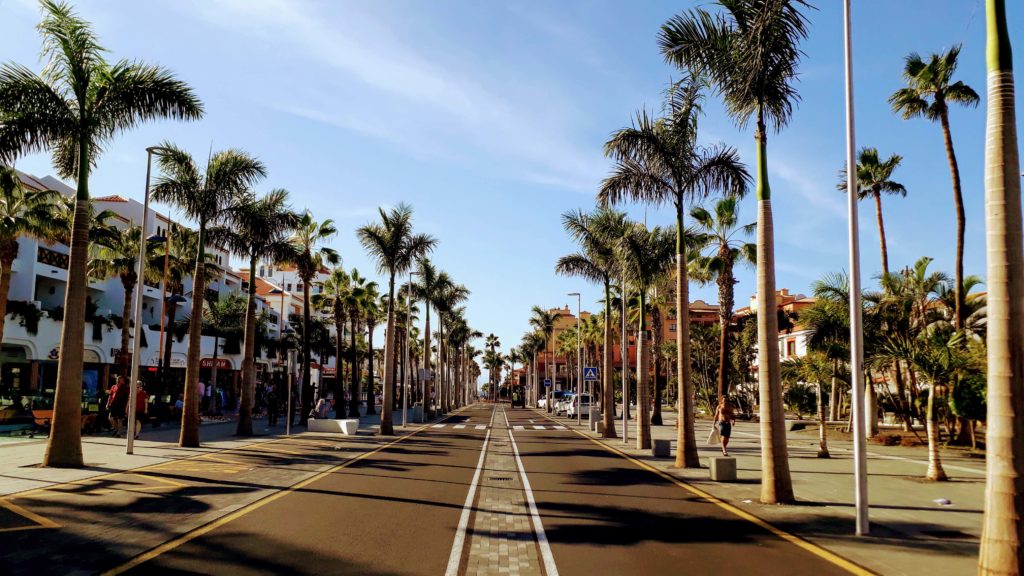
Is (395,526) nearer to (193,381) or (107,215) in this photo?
(193,381)

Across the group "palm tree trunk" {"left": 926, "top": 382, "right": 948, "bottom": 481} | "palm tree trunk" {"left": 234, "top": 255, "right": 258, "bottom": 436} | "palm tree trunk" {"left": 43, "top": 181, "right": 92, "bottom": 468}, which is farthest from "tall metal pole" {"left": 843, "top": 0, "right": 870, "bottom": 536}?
"palm tree trunk" {"left": 234, "top": 255, "right": 258, "bottom": 436}

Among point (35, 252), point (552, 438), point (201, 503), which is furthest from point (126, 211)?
point (201, 503)

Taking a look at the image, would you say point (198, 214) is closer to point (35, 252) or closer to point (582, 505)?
point (582, 505)

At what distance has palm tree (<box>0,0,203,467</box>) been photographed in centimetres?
1538

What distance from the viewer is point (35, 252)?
1460 inches

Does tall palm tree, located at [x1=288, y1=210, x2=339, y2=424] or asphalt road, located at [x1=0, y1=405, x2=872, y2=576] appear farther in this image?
tall palm tree, located at [x1=288, y1=210, x2=339, y2=424]

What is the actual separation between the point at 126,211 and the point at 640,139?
47.7 metres

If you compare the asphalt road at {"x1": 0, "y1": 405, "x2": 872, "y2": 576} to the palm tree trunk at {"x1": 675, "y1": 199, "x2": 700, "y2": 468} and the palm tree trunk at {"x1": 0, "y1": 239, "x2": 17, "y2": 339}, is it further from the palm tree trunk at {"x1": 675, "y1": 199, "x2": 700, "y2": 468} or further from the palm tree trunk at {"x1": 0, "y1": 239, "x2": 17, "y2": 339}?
the palm tree trunk at {"x1": 0, "y1": 239, "x2": 17, "y2": 339}

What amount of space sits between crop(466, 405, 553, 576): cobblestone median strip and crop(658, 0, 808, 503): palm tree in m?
4.60

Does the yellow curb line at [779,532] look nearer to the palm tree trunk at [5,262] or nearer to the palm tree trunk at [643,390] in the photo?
the palm tree trunk at [643,390]

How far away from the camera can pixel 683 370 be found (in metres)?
17.3

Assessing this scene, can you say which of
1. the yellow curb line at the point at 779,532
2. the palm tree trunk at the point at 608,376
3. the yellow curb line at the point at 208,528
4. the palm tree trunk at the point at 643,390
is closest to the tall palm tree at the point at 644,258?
the palm tree trunk at the point at 643,390

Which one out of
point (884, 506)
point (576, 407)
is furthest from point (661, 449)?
point (576, 407)

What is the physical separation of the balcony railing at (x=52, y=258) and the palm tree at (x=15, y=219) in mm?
12856
